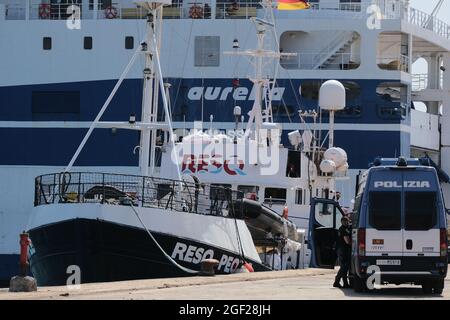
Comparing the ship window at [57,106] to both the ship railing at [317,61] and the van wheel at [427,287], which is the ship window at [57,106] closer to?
the ship railing at [317,61]

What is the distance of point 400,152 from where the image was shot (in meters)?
43.7

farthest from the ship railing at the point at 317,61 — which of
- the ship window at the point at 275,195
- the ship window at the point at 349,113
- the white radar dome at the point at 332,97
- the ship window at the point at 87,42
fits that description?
the ship window at the point at 275,195

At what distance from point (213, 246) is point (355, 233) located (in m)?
6.04

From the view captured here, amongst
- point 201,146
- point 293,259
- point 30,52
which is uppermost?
point 30,52

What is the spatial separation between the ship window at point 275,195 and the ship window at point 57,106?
12.6 m

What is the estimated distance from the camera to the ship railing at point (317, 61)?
44875 mm

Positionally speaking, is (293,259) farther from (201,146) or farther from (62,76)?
(62,76)

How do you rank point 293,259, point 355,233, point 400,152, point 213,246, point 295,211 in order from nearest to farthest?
1. point 355,233
2. point 213,246
3. point 293,259
4. point 295,211
5. point 400,152

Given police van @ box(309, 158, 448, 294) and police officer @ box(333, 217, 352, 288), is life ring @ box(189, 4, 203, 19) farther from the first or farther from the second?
police van @ box(309, 158, 448, 294)

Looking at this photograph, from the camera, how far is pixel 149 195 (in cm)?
2631

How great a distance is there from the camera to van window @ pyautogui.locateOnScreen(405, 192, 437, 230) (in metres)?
19.4

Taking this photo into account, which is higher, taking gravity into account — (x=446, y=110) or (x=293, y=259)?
(x=446, y=110)

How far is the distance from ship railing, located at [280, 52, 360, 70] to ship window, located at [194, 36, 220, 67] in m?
2.36
